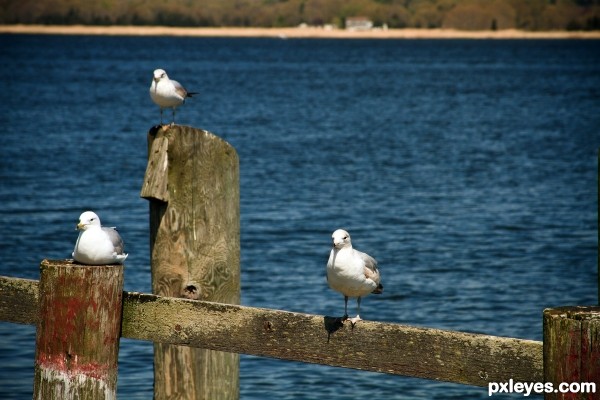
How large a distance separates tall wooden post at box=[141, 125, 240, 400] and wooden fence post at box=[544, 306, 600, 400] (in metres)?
2.23

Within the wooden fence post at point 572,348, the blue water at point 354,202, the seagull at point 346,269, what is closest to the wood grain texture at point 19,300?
the seagull at point 346,269

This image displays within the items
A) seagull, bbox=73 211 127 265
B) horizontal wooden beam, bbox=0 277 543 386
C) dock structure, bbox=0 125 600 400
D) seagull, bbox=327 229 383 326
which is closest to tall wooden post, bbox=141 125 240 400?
dock structure, bbox=0 125 600 400

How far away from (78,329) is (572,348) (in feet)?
6.60

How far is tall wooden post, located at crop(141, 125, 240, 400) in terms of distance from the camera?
5.93m

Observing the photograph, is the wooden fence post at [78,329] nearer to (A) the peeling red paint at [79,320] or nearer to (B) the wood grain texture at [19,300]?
(A) the peeling red paint at [79,320]

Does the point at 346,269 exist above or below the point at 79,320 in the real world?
above

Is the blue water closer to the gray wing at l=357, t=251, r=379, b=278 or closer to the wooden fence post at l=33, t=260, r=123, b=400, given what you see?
the gray wing at l=357, t=251, r=379, b=278

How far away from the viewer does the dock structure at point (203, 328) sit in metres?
4.32

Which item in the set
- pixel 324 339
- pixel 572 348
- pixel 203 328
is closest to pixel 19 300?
pixel 203 328

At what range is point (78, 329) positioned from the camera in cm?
484

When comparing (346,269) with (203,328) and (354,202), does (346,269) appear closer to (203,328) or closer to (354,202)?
(203,328)

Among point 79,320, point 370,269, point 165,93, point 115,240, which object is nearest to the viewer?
point 79,320

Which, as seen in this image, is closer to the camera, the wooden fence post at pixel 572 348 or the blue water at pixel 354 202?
the wooden fence post at pixel 572 348

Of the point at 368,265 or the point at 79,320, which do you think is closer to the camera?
the point at 79,320
